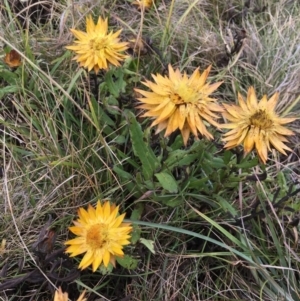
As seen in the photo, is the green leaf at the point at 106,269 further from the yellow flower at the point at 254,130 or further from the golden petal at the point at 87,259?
the yellow flower at the point at 254,130

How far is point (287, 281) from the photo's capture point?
3.48 ft

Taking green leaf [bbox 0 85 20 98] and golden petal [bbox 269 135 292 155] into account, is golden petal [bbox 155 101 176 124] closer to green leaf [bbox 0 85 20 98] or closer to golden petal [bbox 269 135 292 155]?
golden petal [bbox 269 135 292 155]

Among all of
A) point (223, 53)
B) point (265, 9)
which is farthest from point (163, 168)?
point (265, 9)

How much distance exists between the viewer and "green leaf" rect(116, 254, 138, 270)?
103 centimetres

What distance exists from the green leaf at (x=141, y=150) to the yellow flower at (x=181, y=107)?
85 millimetres

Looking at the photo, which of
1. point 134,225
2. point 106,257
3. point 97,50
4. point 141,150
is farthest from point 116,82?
point 106,257

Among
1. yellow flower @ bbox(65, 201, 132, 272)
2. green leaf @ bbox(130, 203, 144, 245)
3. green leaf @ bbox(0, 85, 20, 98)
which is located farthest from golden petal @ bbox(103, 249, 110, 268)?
green leaf @ bbox(0, 85, 20, 98)

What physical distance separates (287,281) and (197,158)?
31 cm

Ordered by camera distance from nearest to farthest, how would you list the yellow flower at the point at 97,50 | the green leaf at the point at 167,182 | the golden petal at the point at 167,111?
the golden petal at the point at 167,111
the green leaf at the point at 167,182
the yellow flower at the point at 97,50

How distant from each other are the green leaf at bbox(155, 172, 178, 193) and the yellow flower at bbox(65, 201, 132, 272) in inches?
4.1

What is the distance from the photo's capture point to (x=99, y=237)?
38.3 inches

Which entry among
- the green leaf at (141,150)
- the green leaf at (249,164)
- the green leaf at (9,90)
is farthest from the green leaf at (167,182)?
the green leaf at (9,90)

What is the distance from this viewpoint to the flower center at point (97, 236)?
A: 0.97m

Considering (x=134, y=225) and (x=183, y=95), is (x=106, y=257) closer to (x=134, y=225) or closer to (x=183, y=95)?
(x=134, y=225)
